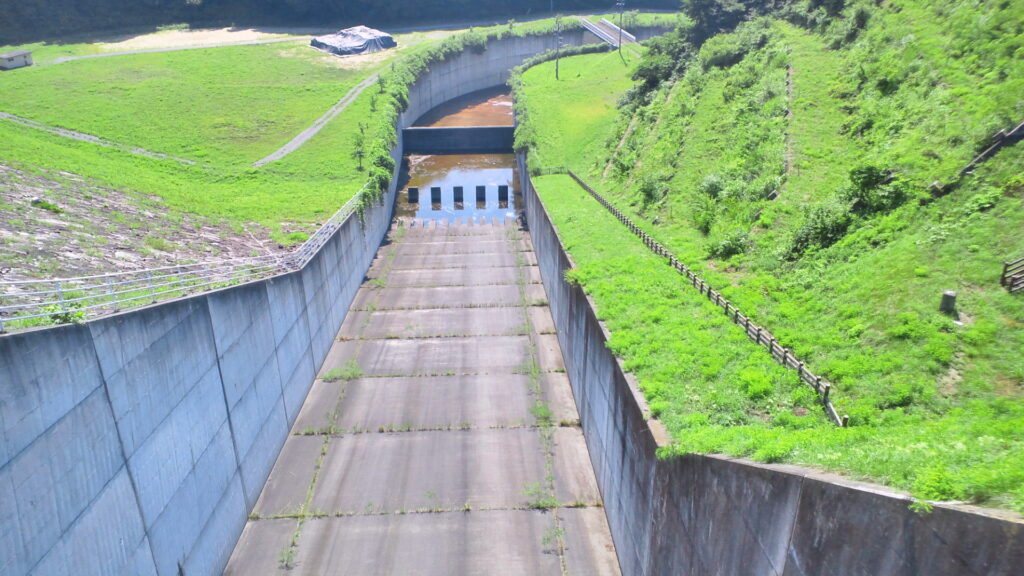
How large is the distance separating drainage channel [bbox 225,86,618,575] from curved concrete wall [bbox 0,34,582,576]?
170 centimetres

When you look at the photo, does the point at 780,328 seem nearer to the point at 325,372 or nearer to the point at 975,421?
the point at 975,421

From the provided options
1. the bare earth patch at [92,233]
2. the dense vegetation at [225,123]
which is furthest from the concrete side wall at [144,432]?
the dense vegetation at [225,123]

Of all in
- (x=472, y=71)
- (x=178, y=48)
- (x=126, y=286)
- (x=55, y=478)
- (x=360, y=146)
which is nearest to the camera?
(x=55, y=478)

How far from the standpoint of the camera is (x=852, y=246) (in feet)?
61.2

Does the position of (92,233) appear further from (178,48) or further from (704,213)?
(178,48)

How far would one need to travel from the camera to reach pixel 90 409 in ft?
40.4

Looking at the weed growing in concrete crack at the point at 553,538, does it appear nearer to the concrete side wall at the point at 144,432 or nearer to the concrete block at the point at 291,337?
the concrete side wall at the point at 144,432

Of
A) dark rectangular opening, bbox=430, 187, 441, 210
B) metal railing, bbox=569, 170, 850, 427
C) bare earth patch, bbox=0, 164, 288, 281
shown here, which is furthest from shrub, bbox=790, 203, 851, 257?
dark rectangular opening, bbox=430, 187, 441, 210

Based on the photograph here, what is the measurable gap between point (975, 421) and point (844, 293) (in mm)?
6496

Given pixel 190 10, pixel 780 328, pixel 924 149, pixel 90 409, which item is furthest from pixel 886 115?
pixel 190 10

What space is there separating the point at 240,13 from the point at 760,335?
4014 inches

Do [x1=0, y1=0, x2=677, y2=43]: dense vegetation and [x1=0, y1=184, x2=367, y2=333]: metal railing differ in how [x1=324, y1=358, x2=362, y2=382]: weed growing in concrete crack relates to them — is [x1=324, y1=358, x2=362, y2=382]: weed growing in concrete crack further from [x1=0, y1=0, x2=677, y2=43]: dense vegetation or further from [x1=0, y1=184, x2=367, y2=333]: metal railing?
[x1=0, y1=0, x2=677, y2=43]: dense vegetation

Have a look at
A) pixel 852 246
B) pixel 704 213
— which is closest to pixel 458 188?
pixel 704 213

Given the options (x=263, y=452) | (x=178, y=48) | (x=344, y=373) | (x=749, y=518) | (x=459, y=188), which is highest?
(x=178, y=48)
